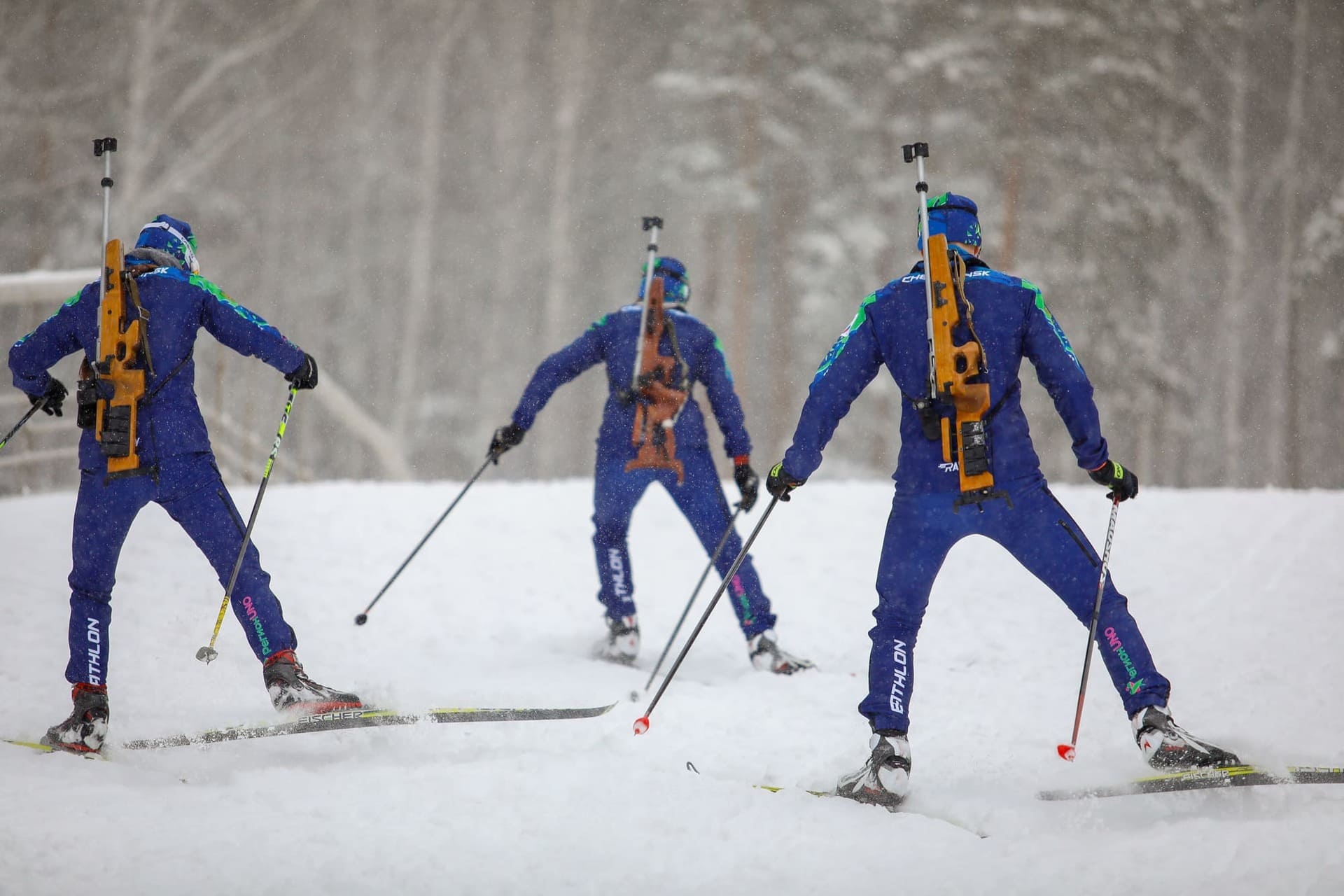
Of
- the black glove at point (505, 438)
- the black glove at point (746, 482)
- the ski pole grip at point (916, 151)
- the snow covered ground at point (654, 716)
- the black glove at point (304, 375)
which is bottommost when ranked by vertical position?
the snow covered ground at point (654, 716)

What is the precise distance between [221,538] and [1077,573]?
3317 millimetres

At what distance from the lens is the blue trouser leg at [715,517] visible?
6.08 metres

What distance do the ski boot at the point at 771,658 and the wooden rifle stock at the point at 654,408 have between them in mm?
992

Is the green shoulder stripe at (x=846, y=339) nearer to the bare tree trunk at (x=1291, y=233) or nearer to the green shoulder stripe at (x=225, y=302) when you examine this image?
the green shoulder stripe at (x=225, y=302)

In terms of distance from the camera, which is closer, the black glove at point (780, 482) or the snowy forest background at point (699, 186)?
the black glove at point (780, 482)

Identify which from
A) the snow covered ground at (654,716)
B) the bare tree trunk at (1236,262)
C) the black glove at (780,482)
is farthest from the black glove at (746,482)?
the bare tree trunk at (1236,262)

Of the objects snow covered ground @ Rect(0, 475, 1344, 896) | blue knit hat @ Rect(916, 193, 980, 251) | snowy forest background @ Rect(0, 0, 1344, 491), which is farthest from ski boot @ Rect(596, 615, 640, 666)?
snowy forest background @ Rect(0, 0, 1344, 491)

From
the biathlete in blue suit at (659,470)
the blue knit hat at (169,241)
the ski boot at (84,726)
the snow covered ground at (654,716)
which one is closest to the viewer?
the snow covered ground at (654,716)

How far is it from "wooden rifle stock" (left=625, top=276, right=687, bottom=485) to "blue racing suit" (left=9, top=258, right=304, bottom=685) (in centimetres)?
214

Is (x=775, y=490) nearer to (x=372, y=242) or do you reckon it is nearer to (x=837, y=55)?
(x=837, y=55)

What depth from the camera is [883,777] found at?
3.77 meters

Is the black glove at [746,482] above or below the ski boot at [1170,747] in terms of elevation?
above

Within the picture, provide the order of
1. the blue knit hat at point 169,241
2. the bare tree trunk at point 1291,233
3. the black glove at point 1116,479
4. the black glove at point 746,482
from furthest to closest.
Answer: the bare tree trunk at point 1291,233
the black glove at point 746,482
the blue knit hat at point 169,241
the black glove at point 1116,479

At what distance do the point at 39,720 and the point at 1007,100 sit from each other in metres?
17.4
